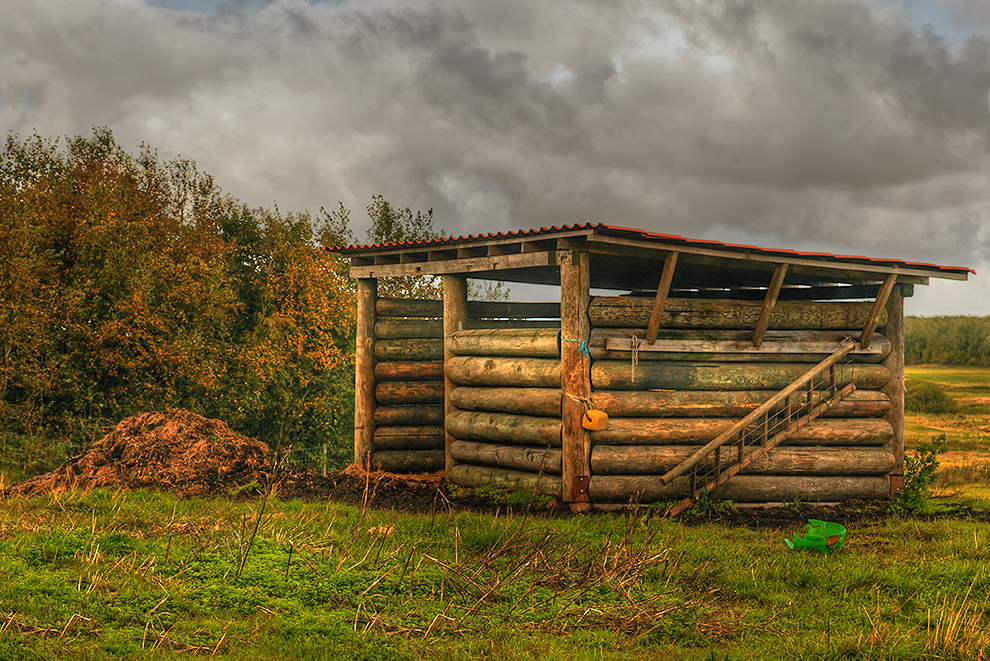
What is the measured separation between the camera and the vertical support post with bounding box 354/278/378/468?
48.4 feet

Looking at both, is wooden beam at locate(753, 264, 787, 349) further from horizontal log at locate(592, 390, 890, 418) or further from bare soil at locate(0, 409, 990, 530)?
bare soil at locate(0, 409, 990, 530)

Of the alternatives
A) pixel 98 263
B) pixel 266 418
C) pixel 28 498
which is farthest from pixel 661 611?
pixel 266 418

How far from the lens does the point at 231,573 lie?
7250 mm

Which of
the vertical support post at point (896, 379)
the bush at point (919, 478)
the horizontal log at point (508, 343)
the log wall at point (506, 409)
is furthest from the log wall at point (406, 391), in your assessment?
the bush at point (919, 478)

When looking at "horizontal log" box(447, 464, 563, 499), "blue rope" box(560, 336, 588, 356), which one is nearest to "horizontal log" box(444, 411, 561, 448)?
"horizontal log" box(447, 464, 563, 499)

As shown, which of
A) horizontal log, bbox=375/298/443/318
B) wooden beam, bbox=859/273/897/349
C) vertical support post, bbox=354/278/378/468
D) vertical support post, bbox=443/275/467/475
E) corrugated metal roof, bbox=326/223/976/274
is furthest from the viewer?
horizontal log, bbox=375/298/443/318

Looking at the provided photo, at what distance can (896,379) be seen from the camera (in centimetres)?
1301

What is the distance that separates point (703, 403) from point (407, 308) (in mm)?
5937

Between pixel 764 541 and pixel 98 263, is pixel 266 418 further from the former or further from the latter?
pixel 764 541

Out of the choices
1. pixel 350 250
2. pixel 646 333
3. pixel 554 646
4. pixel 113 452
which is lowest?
pixel 554 646

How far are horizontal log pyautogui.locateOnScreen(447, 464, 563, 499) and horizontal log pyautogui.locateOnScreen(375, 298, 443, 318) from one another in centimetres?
329

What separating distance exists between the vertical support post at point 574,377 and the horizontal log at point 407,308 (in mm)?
4336

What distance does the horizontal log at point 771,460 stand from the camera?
11.6 meters

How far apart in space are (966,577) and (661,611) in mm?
3792
